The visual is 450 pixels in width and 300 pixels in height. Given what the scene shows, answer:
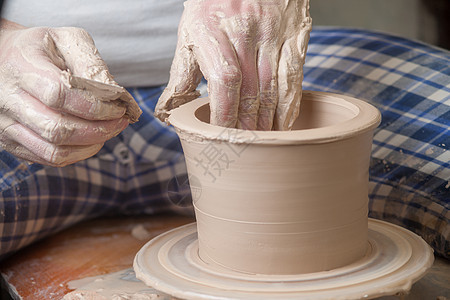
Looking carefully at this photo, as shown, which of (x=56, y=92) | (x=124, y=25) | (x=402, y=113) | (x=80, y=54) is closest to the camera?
(x=56, y=92)

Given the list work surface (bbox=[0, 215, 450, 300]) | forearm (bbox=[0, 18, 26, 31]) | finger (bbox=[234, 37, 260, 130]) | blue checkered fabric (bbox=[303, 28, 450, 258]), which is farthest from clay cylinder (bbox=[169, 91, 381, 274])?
forearm (bbox=[0, 18, 26, 31])

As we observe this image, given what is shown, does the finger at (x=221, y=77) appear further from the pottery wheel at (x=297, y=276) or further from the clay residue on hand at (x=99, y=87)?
the pottery wheel at (x=297, y=276)

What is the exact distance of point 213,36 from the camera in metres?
1.17

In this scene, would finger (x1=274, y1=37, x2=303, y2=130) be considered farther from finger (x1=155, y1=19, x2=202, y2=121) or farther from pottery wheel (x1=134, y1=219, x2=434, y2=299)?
pottery wheel (x1=134, y1=219, x2=434, y2=299)

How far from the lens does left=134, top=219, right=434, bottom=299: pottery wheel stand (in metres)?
0.99

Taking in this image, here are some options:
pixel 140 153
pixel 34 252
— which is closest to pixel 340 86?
pixel 140 153

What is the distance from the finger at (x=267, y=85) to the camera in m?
1.17

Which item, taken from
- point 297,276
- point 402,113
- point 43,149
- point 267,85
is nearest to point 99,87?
point 43,149

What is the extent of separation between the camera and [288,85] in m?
1.17

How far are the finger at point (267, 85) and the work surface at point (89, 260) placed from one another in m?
0.50

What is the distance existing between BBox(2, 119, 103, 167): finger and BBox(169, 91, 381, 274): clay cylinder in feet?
0.76

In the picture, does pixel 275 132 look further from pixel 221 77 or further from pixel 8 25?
pixel 8 25

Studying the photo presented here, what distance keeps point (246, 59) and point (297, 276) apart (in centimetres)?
43

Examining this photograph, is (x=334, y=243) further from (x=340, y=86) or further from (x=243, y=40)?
(x=340, y=86)
